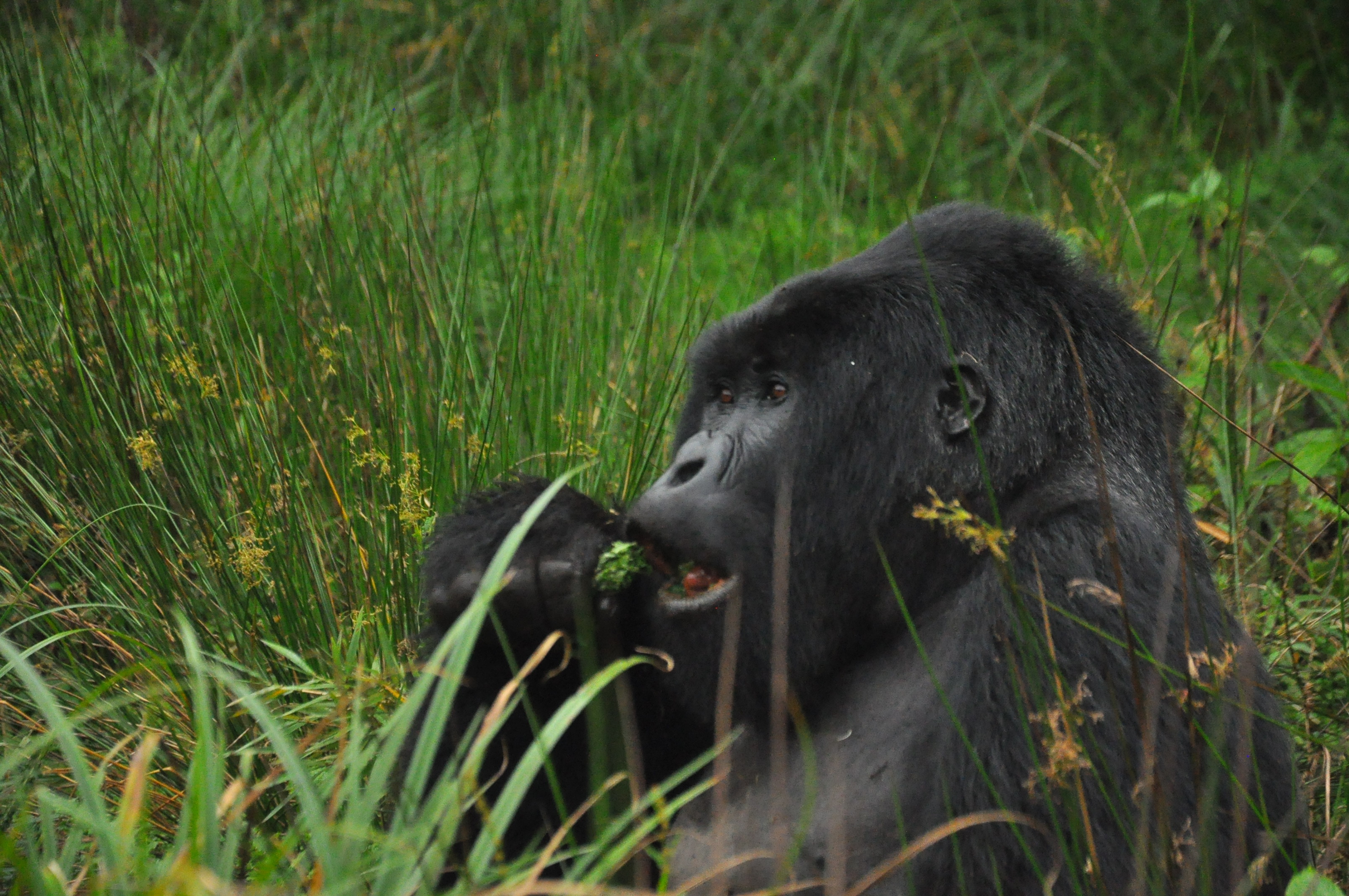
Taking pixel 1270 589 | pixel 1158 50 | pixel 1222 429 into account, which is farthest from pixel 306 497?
pixel 1158 50

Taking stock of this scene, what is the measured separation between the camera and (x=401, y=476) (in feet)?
8.73

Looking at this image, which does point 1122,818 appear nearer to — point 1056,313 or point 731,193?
point 1056,313

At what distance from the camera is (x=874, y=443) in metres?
2.11

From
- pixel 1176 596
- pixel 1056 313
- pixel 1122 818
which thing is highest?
pixel 1056 313

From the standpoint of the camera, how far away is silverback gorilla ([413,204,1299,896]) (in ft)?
5.77

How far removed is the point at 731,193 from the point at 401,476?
4545mm

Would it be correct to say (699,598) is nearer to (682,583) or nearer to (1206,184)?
(682,583)

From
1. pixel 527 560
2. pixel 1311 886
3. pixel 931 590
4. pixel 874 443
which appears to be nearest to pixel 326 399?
pixel 527 560

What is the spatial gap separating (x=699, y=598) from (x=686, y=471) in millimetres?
219

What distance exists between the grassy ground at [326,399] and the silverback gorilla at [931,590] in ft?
1.04

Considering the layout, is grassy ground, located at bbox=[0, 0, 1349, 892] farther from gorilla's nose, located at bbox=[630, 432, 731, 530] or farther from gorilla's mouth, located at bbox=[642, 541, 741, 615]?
gorilla's nose, located at bbox=[630, 432, 731, 530]

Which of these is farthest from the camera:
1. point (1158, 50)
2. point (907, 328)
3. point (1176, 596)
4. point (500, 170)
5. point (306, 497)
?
point (1158, 50)

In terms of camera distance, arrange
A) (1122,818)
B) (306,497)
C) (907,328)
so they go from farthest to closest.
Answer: (306,497) → (907,328) → (1122,818)

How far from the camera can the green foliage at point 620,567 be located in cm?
213
